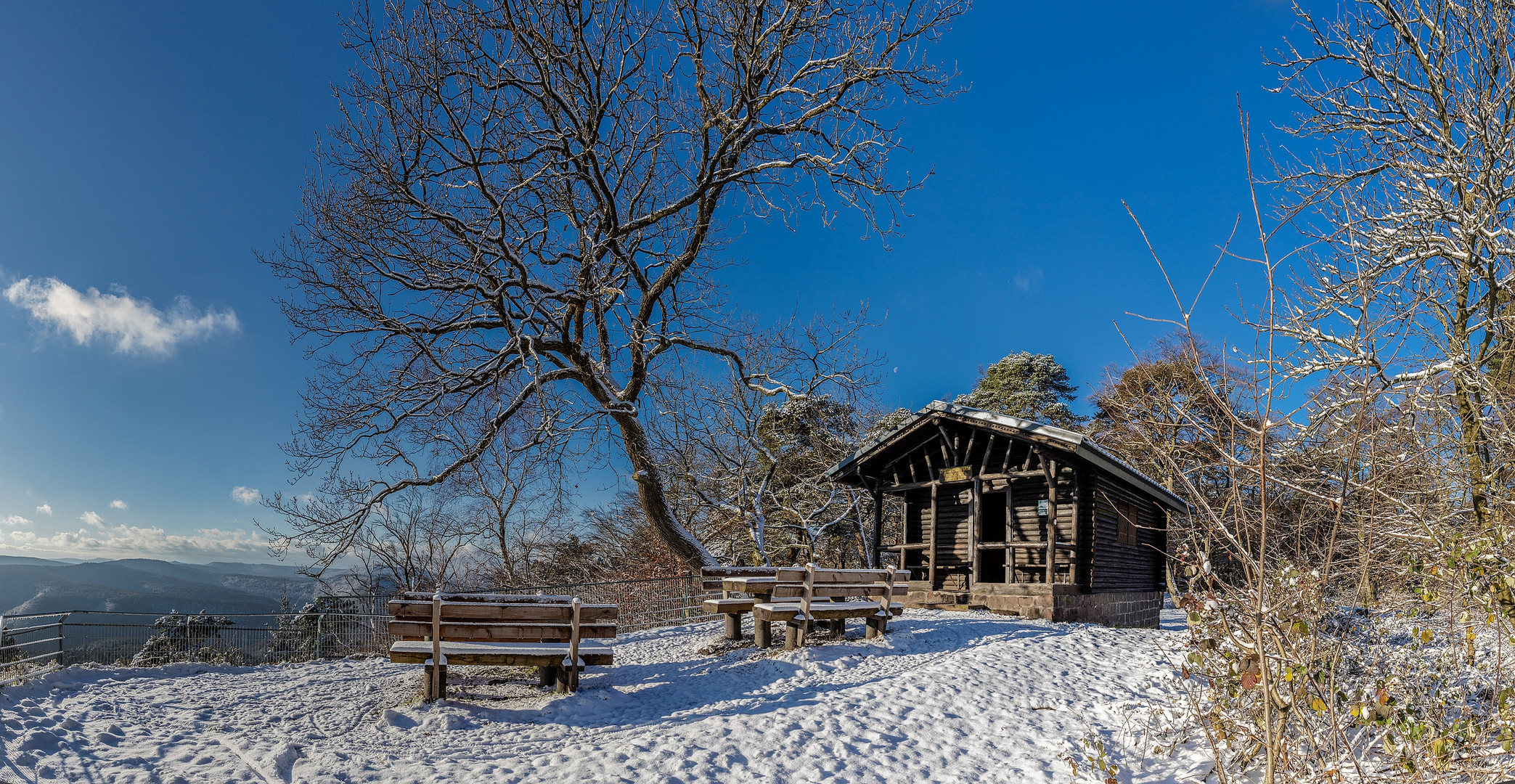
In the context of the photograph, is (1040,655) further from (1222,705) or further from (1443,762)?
(1443,762)

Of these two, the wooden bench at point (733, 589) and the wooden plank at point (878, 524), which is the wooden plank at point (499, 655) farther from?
the wooden plank at point (878, 524)

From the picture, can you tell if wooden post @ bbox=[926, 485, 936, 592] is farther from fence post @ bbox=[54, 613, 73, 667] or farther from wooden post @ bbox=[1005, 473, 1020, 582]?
fence post @ bbox=[54, 613, 73, 667]

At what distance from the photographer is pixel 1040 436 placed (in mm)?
13969

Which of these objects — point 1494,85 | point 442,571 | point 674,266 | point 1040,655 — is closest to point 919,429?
point 674,266

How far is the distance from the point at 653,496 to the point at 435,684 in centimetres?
799

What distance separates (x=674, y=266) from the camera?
15.7 m

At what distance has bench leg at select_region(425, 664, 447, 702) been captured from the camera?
802cm

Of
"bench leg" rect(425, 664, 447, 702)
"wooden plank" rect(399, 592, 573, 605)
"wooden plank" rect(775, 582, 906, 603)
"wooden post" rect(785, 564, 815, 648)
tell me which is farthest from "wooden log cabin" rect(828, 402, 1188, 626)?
"bench leg" rect(425, 664, 447, 702)

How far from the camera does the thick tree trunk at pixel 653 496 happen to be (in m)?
15.7

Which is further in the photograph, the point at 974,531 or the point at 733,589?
the point at 974,531

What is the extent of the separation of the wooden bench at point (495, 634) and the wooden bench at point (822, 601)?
2.44 metres

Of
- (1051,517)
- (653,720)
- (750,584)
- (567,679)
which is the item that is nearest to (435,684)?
(567,679)

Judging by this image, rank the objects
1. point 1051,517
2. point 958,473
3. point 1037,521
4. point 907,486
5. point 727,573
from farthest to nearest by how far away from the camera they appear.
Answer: point 907,486, point 958,473, point 1037,521, point 1051,517, point 727,573

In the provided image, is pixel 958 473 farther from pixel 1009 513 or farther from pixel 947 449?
pixel 1009 513
